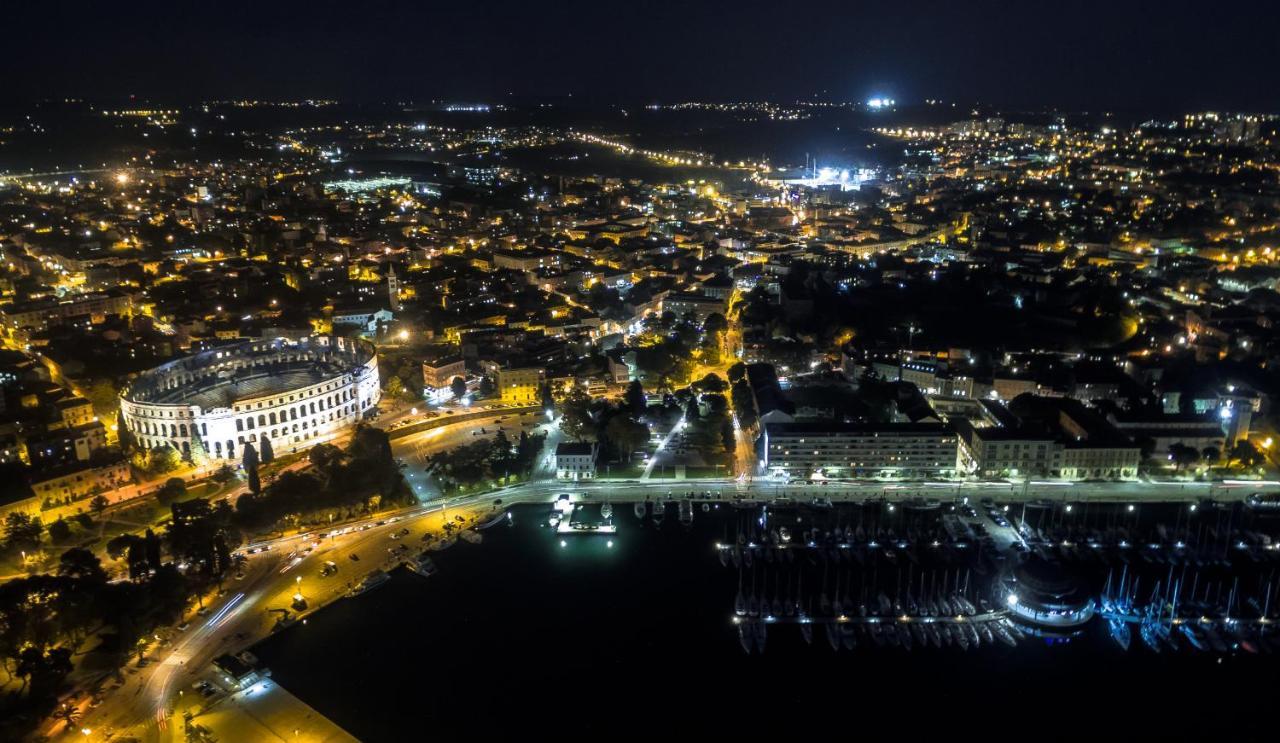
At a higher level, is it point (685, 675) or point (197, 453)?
point (197, 453)

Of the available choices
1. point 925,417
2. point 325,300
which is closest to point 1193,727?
point 925,417

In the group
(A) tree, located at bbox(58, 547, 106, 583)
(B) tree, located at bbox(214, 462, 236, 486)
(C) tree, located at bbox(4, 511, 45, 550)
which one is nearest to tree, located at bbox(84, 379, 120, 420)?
(B) tree, located at bbox(214, 462, 236, 486)

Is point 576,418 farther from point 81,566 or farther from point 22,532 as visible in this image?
point 22,532

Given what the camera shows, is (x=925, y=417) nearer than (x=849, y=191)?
Yes

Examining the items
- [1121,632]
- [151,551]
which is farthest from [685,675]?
[151,551]

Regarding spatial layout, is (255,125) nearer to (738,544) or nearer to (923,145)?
(923,145)

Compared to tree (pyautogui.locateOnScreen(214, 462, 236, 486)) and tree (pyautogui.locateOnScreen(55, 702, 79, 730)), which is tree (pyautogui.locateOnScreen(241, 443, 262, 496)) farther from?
tree (pyautogui.locateOnScreen(55, 702, 79, 730))

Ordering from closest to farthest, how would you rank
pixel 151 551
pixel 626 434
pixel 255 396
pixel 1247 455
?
pixel 151 551 < pixel 1247 455 < pixel 626 434 < pixel 255 396
